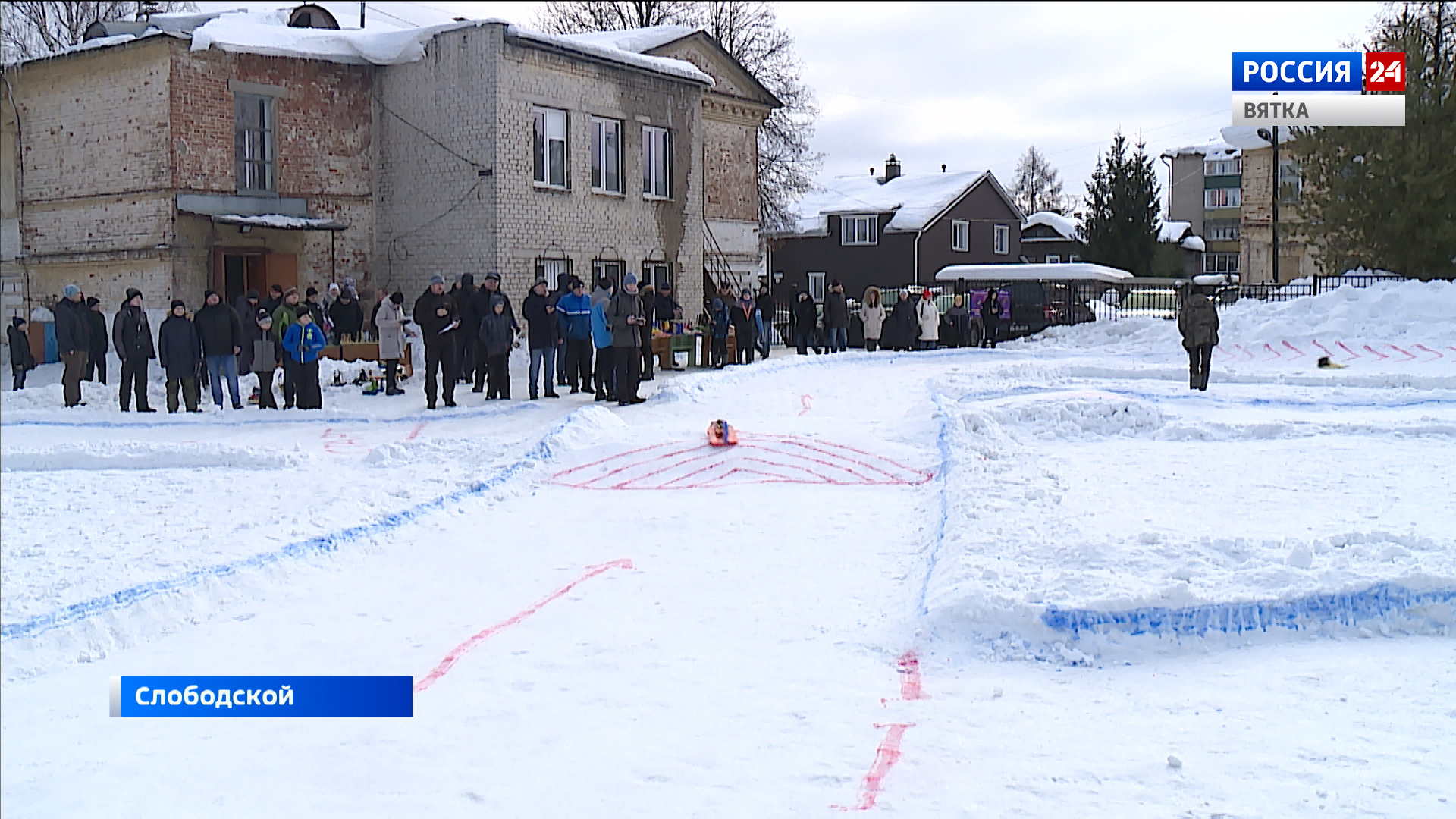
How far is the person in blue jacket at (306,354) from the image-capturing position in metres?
16.2

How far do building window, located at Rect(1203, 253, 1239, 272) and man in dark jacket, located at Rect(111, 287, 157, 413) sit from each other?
4612cm

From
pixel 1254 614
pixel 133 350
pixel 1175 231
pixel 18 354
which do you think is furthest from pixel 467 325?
pixel 1175 231

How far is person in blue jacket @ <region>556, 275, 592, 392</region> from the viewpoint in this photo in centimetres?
1691

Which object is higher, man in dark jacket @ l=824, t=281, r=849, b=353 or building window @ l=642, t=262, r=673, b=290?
building window @ l=642, t=262, r=673, b=290

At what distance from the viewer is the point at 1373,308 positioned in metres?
24.5

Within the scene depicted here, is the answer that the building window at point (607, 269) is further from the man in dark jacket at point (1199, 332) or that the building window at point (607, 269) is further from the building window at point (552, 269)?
the man in dark jacket at point (1199, 332)

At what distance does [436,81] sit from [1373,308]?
18.2 m

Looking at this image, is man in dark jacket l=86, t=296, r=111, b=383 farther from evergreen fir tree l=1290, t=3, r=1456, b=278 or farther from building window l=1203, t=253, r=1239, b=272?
building window l=1203, t=253, r=1239, b=272

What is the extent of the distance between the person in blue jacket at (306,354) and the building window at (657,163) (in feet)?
40.2

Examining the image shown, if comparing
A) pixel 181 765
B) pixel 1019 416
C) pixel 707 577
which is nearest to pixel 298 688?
pixel 181 765

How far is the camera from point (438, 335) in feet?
54.5

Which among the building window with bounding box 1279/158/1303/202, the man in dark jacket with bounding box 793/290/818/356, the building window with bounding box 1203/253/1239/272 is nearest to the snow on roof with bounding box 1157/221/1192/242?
the building window with bounding box 1203/253/1239/272

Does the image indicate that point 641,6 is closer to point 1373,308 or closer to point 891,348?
point 891,348

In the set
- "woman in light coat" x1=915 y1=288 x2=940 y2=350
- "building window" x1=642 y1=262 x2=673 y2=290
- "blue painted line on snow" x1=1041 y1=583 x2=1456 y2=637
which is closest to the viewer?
"blue painted line on snow" x1=1041 y1=583 x2=1456 y2=637
